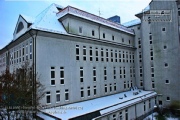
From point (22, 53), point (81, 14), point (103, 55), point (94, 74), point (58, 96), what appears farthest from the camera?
point (103, 55)

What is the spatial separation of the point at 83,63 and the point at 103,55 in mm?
4033

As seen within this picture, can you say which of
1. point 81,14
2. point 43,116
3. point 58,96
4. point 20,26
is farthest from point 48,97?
point 81,14

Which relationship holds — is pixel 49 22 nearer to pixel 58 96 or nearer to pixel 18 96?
pixel 58 96

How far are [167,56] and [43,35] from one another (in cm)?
1850

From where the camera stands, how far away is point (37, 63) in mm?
12867

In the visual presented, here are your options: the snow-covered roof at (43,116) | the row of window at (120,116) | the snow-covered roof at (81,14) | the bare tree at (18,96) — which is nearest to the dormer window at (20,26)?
the snow-covered roof at (81,14)

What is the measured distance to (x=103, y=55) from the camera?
19359 millimetres

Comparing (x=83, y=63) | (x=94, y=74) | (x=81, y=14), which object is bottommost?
(x=94, y=74)

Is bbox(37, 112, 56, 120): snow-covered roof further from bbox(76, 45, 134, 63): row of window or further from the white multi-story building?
bbox(76, 45, 134, 63): row of window

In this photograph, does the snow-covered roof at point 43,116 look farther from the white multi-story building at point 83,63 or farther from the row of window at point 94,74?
the row of window at point 94,74

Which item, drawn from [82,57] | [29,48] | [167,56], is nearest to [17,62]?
[29,48]

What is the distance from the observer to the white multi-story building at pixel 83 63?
1312 centimetres

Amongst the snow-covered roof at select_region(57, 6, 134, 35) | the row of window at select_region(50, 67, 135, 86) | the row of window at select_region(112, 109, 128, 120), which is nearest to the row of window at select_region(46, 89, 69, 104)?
the row of window at select_region(50, 67, 135, 86)

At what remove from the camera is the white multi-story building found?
13117 mm
